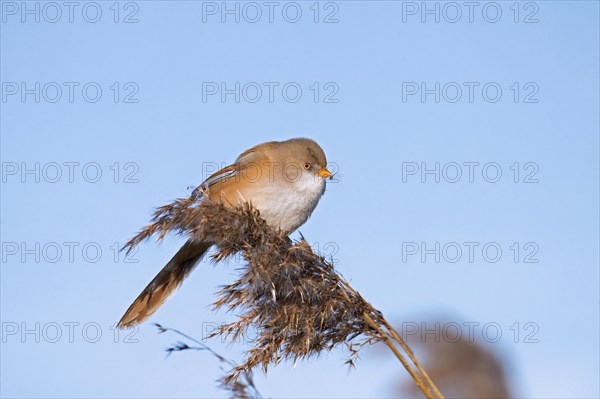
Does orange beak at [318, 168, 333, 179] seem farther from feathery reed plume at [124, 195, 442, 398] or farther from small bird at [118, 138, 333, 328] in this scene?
feathery reed plume at [124, 195, 442, 398]

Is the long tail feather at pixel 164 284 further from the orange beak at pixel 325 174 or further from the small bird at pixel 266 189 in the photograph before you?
the orange beak at pixel 325 174

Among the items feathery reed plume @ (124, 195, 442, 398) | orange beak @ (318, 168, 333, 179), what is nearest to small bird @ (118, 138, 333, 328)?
orange beak @ (318, 168, 333, 179)

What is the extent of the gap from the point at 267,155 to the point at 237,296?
212 centimetres

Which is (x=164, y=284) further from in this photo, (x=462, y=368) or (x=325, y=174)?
(x=462, y=368)

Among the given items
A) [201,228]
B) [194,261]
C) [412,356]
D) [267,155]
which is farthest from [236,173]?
[412,356]

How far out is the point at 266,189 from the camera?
514cm

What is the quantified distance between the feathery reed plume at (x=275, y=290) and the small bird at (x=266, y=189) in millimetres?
1190

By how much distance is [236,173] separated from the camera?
Answer: 5.36 metres

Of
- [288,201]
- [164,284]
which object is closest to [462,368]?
[288,201]

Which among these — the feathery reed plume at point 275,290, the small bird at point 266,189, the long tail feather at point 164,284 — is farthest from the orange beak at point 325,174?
the feathery reed plume at point 275,290

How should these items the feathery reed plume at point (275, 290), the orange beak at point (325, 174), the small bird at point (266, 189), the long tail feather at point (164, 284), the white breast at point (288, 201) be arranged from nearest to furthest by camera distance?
the feathery reed plume at point (275, 290)
the long tail feather at point (164, 284)
the small bird at point (266, 189)
the white breast at point (288, 201)
the orange beak at point (325, 174)

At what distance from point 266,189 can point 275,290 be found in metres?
1.82

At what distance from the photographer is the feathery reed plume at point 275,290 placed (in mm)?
3273

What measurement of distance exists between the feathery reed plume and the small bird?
3.90 ft
